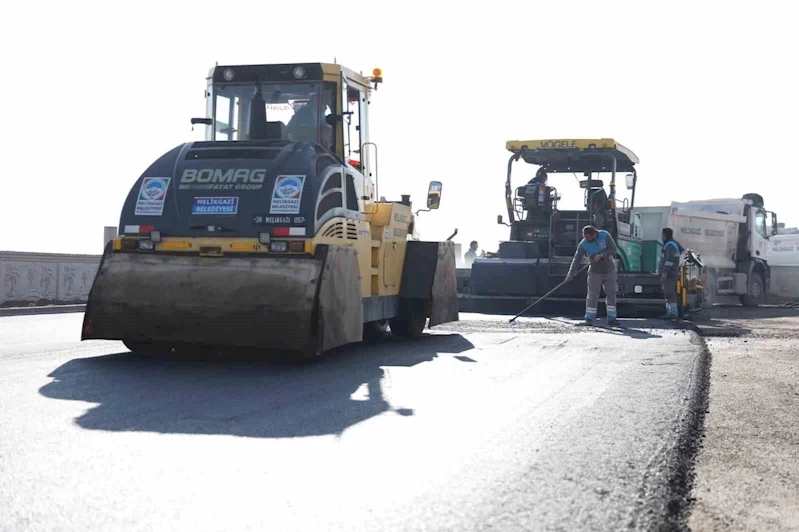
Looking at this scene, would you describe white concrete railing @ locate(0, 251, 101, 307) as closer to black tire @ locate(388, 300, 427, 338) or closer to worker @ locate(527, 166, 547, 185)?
worker @ locate(527, 166, 547, 185)

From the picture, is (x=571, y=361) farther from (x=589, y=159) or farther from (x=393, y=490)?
(x=589, y=159)

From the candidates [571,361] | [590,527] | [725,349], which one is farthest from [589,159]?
[590,527]

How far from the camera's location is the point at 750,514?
3986mm

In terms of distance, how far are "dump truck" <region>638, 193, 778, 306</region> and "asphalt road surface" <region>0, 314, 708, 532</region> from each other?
13494 millimetres

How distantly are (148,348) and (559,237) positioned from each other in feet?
38.1

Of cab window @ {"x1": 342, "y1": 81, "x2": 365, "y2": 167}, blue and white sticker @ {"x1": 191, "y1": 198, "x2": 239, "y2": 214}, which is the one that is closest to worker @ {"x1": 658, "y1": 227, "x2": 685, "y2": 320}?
cab window @ {"x1": 342, "y1": 81, "x2": 365, "y2": 167}

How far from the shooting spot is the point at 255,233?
8.61 meters

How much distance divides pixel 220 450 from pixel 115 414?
1.19 meters

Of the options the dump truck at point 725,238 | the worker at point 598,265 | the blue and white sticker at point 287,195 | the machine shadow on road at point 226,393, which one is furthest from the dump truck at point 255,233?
the dump truck at point 725,238

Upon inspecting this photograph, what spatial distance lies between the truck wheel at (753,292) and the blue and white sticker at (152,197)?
18.5m

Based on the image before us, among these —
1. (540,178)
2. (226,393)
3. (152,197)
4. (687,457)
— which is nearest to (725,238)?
(540,178)

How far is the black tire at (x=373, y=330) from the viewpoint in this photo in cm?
1132

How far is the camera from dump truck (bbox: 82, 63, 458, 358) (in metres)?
8.12

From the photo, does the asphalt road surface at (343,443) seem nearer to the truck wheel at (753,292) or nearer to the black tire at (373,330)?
the black tire at (373,330)
